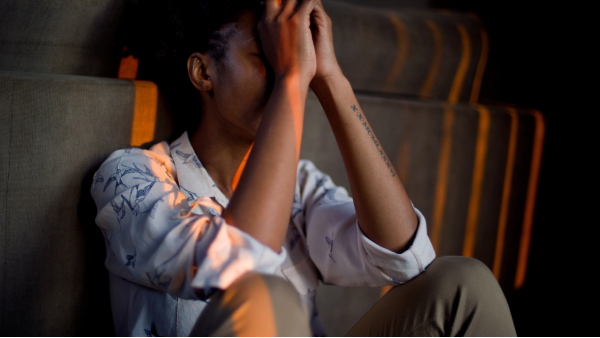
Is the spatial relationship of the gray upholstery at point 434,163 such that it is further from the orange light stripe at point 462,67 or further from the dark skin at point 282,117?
the dark skin at point 282,117

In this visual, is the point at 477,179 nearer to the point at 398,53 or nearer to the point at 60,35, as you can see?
the point at 398,53

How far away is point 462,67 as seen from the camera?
125cm

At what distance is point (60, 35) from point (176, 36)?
0.58 ft

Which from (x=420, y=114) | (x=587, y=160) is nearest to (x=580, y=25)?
(x=587, y=160)

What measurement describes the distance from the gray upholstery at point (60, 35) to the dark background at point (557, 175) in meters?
1.30

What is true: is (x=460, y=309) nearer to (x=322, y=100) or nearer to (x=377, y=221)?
(x=377, y=221)

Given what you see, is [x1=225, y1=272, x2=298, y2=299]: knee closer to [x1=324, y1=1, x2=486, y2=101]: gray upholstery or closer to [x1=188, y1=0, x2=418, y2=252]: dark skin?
[x1=188, y1=0, x2=418, y2=252]: dark skin

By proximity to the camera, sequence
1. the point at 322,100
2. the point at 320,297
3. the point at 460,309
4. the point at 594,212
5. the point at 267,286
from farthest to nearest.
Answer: the point at 594,212
the point at 320,297
the point at 322,100
the point at 460,309
the point at 267,286

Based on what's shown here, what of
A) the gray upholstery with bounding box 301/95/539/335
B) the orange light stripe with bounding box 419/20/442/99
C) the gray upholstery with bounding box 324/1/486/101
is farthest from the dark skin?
the orange light stripe with bounding box 419/20/442/99

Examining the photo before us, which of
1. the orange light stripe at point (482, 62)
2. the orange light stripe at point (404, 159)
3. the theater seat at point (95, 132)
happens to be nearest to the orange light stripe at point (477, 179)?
the theater seat at point (95, 132)

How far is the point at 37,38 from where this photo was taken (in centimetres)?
62

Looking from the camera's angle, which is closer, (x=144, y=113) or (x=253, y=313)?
(x=253, y=313)

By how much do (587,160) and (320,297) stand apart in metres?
1.06

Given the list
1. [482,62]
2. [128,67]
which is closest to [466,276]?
[128,67]
